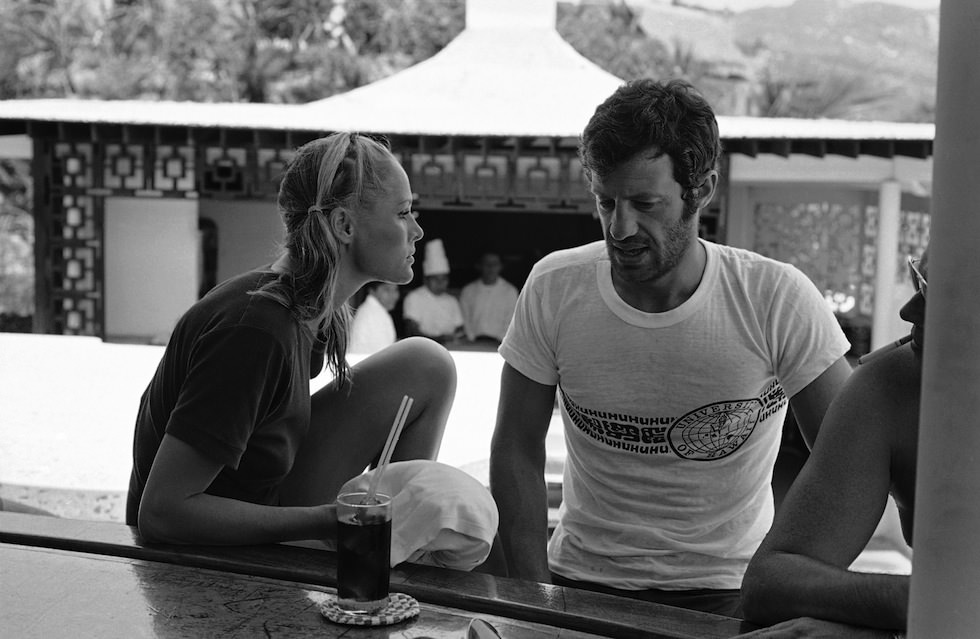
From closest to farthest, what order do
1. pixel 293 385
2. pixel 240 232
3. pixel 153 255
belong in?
pixel 293 385
pixel 153 255
pixel 240 232

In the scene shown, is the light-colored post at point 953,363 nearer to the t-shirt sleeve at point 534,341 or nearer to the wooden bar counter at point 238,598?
the wooden bar counter at point 238,598

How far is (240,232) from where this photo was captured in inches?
568

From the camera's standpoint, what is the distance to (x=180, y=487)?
1.75 meters

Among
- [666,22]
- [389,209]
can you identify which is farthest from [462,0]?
[389,209]

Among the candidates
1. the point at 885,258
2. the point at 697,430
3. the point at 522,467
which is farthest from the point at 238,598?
the point at 885,258

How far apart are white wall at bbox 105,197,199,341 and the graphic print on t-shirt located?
1035 centimetres

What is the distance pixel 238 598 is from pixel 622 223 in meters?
0.96

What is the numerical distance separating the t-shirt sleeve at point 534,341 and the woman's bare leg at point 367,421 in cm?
13

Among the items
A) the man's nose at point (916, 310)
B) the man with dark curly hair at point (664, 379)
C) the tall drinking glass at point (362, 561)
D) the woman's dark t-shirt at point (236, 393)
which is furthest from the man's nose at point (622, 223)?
the tall drinking glass at point (362, 561)

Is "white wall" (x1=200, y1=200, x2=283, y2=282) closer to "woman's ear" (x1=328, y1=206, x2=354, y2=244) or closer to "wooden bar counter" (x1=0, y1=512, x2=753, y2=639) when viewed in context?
"woman's ear" (x1=328, y1=206, x2=354, y2=244)

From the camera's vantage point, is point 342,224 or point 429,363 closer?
point 342,224

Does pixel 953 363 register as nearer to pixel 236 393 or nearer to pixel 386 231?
pixel 236 393

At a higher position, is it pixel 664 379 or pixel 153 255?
pixel 664 379

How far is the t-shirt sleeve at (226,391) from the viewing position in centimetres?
177
